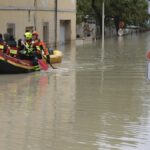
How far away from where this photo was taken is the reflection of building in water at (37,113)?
907 centimetres

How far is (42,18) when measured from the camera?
131 ft

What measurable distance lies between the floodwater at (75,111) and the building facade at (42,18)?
13766 mm

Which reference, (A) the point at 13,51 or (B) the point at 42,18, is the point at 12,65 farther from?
(B) the point at 42,18

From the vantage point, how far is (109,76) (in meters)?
19.8

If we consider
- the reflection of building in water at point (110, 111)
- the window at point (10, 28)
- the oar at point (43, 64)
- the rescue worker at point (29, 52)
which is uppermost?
the window at point (10, 28)

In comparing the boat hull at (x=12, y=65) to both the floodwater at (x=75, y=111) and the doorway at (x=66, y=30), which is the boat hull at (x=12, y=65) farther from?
the doorway at (x=66, y=30)

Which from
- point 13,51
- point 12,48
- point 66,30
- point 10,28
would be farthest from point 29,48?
point 66,30

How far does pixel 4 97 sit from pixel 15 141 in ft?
17.5

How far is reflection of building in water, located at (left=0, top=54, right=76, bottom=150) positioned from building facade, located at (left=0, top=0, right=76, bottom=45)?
15543 mm

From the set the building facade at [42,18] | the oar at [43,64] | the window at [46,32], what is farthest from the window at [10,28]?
the oar at [43,64]

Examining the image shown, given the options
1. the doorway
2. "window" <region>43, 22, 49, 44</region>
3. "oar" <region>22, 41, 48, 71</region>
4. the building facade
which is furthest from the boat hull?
the doorway

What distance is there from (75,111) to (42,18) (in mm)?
28601

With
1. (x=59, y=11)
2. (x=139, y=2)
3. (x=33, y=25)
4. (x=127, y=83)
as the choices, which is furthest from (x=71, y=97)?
(x=139, y=2)

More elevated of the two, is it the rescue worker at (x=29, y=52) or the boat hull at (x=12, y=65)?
the rescue worker at (x=29, y=52)
